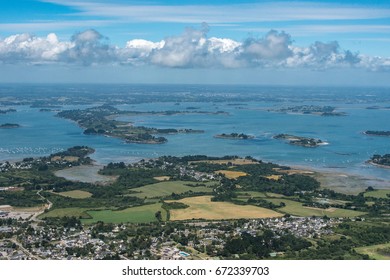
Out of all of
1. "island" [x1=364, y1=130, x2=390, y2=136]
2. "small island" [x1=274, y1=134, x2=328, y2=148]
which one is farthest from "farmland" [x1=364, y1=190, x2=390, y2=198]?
"island" [x1=364, y1=130, x2=390, y2=136]

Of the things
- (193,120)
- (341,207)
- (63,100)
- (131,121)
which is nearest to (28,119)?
(131,121)

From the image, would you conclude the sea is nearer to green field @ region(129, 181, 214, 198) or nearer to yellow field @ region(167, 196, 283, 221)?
green field @ region(129, 181, 214, 198)

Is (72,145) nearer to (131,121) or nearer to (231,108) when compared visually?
(131,121)

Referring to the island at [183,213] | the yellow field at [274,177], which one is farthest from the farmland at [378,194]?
the yellow field at [274,177]

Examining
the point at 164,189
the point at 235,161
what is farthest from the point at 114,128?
the point at 164,189

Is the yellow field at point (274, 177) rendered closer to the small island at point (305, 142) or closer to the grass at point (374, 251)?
the small island at point (305, 142)
